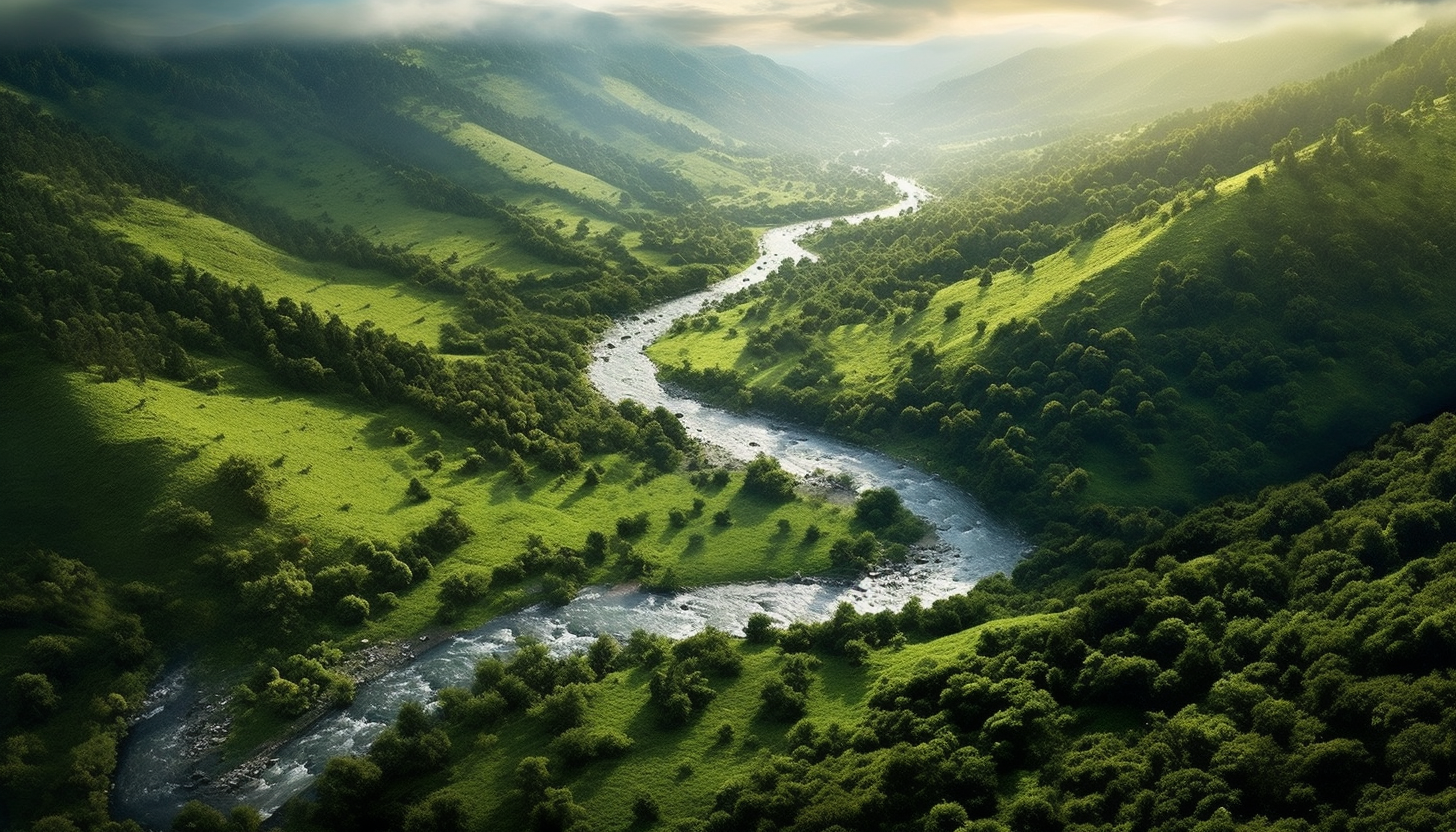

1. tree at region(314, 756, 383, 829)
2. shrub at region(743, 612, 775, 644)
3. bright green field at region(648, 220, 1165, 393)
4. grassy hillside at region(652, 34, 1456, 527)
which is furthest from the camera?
bright green field at region(648, 220, 1165, 393)

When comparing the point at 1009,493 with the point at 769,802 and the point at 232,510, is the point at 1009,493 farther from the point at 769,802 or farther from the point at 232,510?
the point at 232,510

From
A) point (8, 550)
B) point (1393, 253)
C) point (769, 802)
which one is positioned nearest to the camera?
point (769, 802)

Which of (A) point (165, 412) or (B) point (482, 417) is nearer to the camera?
(A) point (165, 412)

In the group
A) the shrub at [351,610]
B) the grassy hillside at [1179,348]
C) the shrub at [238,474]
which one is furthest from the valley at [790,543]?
the shrub at [351,610]

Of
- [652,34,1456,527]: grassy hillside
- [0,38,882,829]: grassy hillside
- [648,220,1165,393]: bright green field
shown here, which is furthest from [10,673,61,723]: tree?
[648,220,1165,393]: bright green field

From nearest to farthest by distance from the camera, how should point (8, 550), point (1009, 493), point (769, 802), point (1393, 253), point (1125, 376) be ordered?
point (769, 802) → point (8, 550) → point (1009, 493) → point (1125, 376) → point (1393, 253)

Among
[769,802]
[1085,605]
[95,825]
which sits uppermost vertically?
[1085,605]

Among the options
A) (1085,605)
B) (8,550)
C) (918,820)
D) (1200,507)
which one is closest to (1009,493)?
(1200,507)

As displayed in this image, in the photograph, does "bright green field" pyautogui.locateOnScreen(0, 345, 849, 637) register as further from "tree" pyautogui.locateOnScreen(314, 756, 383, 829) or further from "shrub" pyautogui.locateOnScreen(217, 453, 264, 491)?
"tree" pyautogui.locateOnScreen(314, 756, 383, 829)
